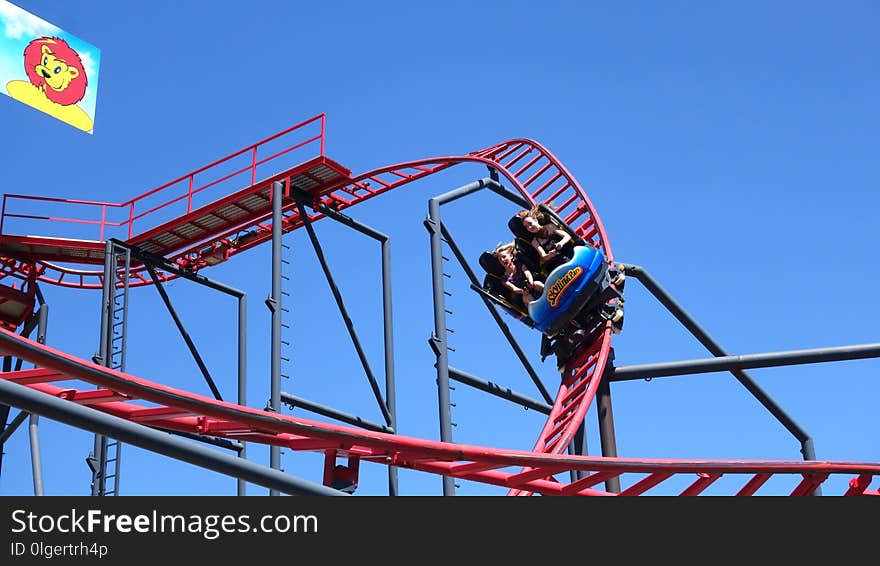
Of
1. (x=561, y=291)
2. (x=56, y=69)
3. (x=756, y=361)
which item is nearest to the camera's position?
(x=756, y=361)

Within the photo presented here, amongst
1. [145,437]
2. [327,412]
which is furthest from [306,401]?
[145,437]

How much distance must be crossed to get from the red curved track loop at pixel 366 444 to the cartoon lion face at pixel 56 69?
23.0 ft

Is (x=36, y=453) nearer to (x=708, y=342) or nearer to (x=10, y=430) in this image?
(x=10, y=430)

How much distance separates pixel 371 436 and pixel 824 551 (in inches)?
77.1

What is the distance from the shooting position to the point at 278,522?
4.17 metres

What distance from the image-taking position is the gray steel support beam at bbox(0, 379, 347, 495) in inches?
161

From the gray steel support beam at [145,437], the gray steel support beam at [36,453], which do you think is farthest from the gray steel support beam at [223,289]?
the gray steel support beam at [145,437]

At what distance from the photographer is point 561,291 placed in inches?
366

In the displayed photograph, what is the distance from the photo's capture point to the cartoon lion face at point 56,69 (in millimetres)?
11711

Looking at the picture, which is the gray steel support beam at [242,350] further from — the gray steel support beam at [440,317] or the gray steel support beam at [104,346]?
the gray steel support beam at [440,317]

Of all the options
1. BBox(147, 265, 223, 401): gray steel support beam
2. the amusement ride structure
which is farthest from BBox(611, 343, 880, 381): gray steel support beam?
BBox(147, 265, 223, 401): gray steel support beam

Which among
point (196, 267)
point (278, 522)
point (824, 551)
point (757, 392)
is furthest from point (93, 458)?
point (824, 551)

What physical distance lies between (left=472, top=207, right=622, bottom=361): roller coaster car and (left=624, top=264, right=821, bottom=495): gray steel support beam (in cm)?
26

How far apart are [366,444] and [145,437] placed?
1.28m
